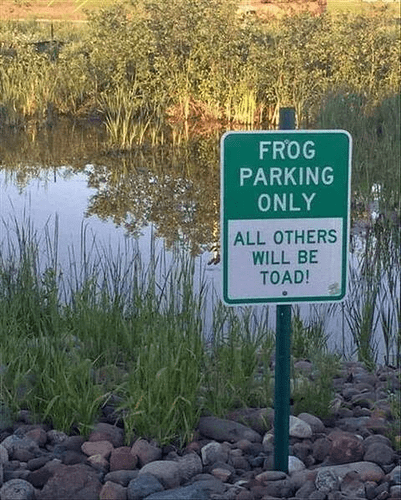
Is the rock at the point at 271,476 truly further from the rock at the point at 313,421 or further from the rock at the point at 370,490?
the rock at the point at 313,421

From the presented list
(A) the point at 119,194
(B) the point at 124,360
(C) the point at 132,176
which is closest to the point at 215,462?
(B) the point at 124,360

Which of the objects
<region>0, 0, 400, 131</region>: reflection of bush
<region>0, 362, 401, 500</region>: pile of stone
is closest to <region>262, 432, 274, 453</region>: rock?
<region>0, 362, 401, 500</region>: pile of stone

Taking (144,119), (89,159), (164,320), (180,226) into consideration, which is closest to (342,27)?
(144,119)

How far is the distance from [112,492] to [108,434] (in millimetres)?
560

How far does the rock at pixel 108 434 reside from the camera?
3748 mm

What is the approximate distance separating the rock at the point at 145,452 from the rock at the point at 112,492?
1.02 feet

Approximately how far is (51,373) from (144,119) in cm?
1120

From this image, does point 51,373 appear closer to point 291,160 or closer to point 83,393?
point 83,393

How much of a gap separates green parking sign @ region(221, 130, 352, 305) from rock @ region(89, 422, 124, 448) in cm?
81

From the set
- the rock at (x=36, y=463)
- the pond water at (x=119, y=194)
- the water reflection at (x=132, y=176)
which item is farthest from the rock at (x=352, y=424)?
the water reflection at (x=132, y=176)

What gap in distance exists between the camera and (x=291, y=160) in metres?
3.26

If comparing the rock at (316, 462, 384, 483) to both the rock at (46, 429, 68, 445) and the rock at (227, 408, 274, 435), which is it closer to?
the rock at (227, 408, 274, 435)

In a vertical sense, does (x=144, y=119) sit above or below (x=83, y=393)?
above

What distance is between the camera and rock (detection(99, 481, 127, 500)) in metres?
3.21
